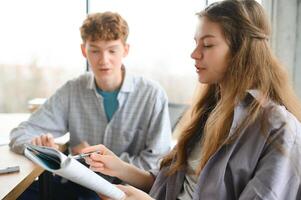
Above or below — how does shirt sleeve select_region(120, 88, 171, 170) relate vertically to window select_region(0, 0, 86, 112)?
below

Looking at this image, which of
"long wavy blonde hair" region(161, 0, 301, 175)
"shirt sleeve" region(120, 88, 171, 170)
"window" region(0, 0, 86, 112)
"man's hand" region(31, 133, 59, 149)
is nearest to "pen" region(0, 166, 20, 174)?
"man's hand" region(31, 133, 59, 149)

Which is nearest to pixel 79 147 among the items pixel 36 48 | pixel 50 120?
pixel 50 120

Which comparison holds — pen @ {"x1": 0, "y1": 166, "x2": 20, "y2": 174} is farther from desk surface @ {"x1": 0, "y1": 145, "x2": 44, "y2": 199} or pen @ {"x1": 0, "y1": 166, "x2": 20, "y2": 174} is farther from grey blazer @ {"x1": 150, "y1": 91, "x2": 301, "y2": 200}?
grey blazer @ {"x1": 150, "y1": 91, "x2": 301, "y2": 200}

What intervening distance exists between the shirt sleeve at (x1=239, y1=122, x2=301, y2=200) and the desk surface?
0.64 m

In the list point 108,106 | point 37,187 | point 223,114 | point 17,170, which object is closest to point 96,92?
point 108,106

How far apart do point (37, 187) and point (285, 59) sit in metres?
1.56

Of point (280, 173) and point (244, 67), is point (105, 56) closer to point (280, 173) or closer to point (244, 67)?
point (244, 67)

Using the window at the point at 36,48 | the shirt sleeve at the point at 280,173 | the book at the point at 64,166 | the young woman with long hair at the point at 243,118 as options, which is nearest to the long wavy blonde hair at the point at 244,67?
the young woman with long hair at the point at 243,118

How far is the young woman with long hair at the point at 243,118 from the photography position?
0.90 metres

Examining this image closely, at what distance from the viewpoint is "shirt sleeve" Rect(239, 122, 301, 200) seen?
885 mm

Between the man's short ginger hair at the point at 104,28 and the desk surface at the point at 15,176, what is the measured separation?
0.61 metres

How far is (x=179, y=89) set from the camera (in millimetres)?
2527

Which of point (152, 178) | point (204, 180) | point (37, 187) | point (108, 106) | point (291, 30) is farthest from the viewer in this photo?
point (291, 30)

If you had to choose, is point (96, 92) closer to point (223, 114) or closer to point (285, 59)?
point (223, 114)
